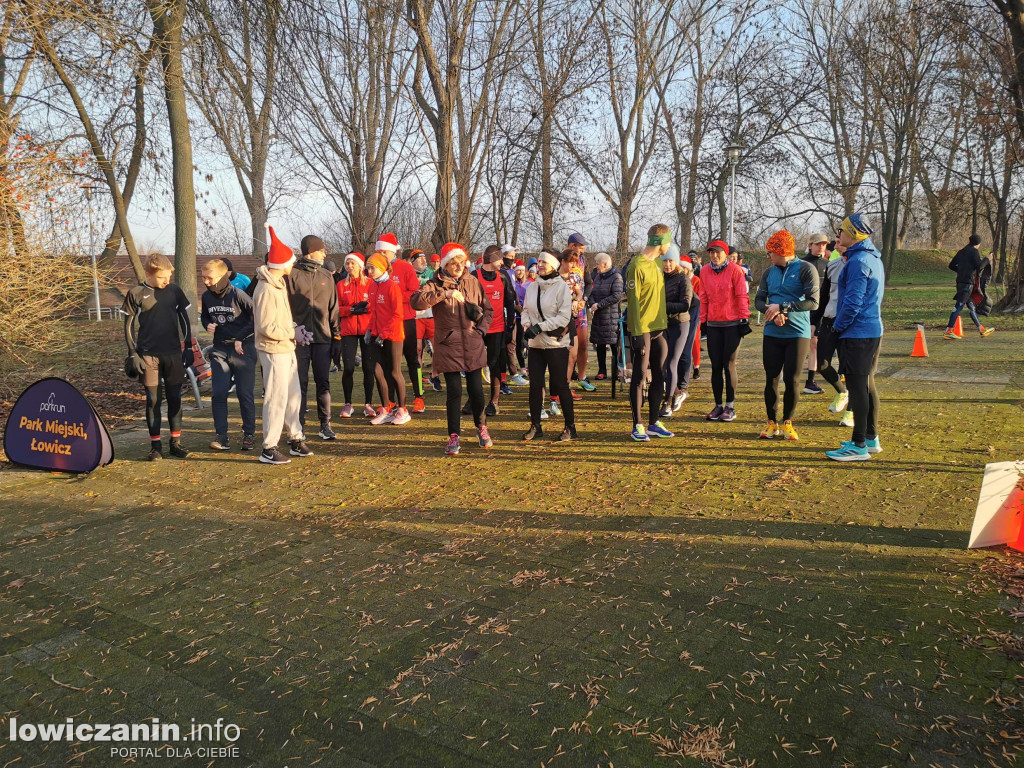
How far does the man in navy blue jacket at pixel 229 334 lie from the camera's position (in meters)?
7.31

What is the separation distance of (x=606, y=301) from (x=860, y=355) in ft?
12.1

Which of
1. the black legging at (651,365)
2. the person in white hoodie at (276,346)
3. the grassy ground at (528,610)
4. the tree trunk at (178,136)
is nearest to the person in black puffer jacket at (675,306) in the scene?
the black legging at (651,365)

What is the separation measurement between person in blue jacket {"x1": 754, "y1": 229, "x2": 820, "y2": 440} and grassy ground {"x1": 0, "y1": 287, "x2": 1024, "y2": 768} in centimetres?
62

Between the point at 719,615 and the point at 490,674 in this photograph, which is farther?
the point at 719,615

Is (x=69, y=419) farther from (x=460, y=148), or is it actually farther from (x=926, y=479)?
(x=460, y=148)

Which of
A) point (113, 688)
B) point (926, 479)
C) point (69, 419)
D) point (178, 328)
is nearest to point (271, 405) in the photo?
point (178, 328)

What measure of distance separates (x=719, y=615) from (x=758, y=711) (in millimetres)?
825

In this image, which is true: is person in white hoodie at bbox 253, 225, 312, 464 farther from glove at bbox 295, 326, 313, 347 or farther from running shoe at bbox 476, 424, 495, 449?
running shoe at bbox 476, 424, 495, 449

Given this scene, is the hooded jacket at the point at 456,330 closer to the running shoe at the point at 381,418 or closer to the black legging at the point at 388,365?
the black legging at the point at 388,365

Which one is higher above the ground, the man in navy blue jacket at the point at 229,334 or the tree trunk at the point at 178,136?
the tree trunk at the point at 178,136

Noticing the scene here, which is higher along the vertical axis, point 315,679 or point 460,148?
point 460,148

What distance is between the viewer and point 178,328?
7105 millimetres

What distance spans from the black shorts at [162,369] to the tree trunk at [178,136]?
17.0 ft

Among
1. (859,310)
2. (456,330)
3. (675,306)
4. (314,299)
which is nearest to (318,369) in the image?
(314,299)
